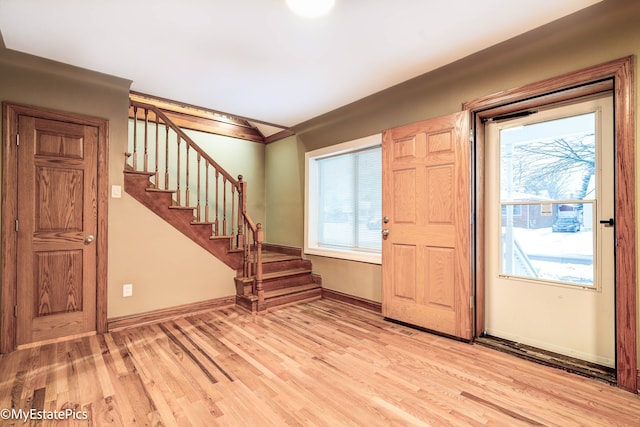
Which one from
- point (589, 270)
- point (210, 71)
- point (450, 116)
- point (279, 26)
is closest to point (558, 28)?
point (450, 116)

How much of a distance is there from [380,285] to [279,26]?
2.78 m

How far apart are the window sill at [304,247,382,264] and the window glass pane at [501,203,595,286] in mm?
1347

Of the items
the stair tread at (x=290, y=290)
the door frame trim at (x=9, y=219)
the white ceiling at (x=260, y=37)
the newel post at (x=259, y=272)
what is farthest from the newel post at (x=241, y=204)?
the door frame trim at (x=9, y=219)

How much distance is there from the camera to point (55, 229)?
277 centimetres

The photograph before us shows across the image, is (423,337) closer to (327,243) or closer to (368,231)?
(368,231)

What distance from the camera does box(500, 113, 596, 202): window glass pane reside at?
2.31 meters

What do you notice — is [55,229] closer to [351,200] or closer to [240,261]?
[240,261]

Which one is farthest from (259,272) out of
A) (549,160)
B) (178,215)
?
(549,160)

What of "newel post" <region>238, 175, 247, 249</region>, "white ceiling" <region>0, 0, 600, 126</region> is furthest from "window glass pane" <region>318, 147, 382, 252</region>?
"newel post" <region>238, 175, 247, 249</region>

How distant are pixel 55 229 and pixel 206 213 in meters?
1.37

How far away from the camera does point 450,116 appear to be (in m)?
2.77

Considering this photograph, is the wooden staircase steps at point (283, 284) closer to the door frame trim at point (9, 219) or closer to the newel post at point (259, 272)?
the newel post at point (259, 272)

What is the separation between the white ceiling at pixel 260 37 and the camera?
6.75 ft

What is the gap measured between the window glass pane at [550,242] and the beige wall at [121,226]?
10.5 ft
